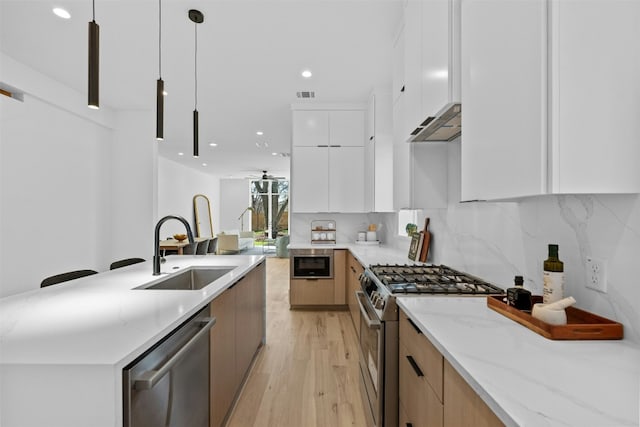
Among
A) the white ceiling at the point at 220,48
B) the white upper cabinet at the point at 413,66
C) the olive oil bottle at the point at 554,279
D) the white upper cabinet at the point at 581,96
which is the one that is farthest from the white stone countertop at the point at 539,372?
the white ceiling at the point at 220,48

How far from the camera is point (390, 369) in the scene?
163cm

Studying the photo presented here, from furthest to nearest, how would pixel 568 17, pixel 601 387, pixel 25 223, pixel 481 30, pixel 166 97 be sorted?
pixel 166 97 < pixel 25 223 < pixel 481 30 < pixel 568 17 < pixel 601 387

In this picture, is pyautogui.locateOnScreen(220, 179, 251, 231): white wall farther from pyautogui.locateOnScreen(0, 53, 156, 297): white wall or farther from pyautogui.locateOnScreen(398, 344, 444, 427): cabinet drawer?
pyautogui.locateOnScreen(398, 344, 444, 427): cabinet drawer

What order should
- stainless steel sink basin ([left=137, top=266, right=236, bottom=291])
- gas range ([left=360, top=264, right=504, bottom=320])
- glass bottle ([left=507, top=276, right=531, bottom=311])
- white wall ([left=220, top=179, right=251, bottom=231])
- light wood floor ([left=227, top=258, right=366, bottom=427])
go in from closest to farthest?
glass bottle ([left=507, top=276, right=531, bottom=311]) → gas range ([left=360, top=264, right=504, bottom=320]) → light wood floor ([left=227, top=258, right=366, bottom=427]) → stainless steel sink basin ([left=137, top=266, right=236, bottom=291]) → white wall ([left=220, top=179, right=251, bottom=231])

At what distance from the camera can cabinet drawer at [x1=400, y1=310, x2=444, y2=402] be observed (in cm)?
108

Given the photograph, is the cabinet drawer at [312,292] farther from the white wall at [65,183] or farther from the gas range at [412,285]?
the white wall at [65,183]

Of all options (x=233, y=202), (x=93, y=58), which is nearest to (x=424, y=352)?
(x=93, y=58)

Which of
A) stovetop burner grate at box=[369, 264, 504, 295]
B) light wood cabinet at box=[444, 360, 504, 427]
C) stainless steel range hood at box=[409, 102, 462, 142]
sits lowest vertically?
light wood cabinet at box=[444, 360, 504, 427]

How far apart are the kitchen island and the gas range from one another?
0.90 metres

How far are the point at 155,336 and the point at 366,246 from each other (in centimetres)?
344

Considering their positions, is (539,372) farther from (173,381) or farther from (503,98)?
(173,381)

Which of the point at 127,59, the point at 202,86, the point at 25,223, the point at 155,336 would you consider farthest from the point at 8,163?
the point at 155,336

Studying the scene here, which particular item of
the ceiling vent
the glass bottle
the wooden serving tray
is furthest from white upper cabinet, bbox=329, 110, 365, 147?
the wooden serving tray

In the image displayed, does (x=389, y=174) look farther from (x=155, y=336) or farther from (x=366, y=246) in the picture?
(x=155, y=336)
